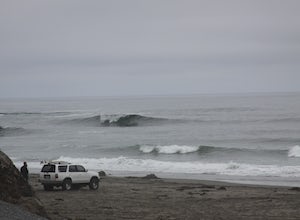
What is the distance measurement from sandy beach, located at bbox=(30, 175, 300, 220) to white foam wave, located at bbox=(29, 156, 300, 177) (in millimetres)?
9937

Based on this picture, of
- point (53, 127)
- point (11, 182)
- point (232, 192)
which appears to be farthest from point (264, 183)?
point (53, 127)

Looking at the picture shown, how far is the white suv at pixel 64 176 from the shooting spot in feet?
81.4

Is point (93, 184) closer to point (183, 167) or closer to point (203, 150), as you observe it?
point (183, 167)

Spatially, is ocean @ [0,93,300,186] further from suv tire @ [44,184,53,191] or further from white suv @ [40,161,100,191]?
suv tire @ [44,184,53,191]

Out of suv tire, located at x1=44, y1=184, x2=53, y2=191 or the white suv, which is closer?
the white suv

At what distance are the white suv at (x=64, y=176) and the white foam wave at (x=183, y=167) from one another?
13.8 meters

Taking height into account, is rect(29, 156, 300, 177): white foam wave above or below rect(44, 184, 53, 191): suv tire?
above

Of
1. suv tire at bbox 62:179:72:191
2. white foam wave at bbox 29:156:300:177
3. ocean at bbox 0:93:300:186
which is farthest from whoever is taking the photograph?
ocean at bbox 0:93:300:186

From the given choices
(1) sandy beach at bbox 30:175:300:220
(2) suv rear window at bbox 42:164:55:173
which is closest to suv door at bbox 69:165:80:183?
(1) sandy beach at bbox 30:175:300:220

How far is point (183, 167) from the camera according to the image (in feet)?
138

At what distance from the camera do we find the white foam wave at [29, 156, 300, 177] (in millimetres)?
36737

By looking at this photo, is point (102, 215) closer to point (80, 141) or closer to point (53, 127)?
point (80, 141)

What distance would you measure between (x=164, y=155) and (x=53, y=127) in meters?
37.1

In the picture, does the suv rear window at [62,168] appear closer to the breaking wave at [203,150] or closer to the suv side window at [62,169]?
the suv side window at [62,169]
